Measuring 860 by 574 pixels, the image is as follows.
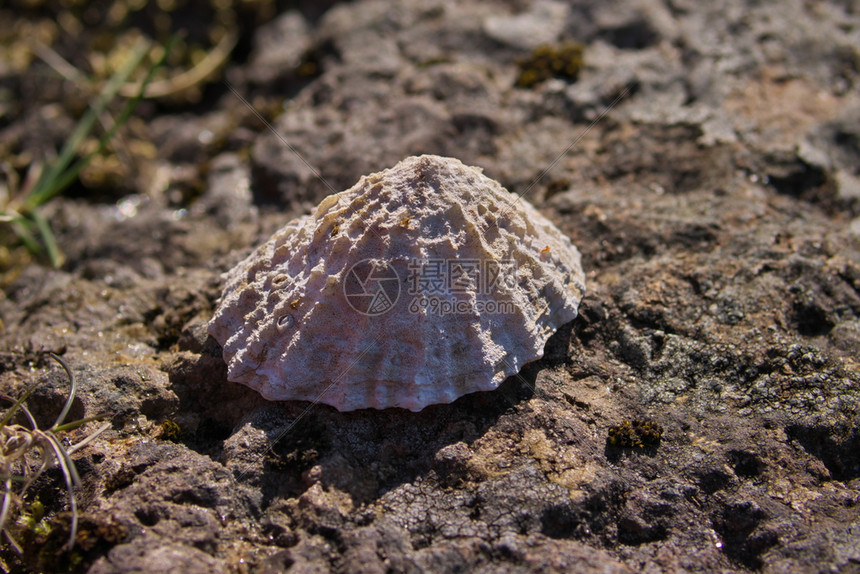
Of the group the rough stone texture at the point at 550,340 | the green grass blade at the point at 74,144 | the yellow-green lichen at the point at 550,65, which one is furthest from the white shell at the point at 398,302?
the green grass blade at the point at 74,144

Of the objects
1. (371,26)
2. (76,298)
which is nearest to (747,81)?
(371,26)

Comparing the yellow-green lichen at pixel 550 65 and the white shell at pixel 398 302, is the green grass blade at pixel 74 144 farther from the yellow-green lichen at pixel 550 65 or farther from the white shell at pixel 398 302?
the yellow-green lichen at pixel 550 65

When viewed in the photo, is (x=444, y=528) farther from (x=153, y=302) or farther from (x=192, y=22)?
(x=192, y=22)

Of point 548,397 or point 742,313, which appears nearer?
point 548,397

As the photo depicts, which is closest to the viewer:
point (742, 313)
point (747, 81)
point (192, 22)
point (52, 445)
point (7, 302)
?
point (52, 445)

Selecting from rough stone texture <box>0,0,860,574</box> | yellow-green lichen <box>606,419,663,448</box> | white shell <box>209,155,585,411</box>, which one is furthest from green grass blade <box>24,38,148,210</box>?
yellow-green lichen <box>606,419,663,448</box>

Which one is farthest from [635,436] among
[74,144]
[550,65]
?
[74,144]
